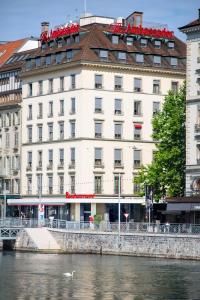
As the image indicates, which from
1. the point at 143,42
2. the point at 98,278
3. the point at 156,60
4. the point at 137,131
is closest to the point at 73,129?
the point at 137,131

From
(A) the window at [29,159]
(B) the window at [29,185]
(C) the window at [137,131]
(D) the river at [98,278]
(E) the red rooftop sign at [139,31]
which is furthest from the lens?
(A) the window at [29,159]

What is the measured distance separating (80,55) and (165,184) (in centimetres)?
2306

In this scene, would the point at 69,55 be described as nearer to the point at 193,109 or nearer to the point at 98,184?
the point at 98,184

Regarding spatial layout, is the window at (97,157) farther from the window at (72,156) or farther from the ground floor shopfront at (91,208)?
the ground floor shopfront at (91,208)

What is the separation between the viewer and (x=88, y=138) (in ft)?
451

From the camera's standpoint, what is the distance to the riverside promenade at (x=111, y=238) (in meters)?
100

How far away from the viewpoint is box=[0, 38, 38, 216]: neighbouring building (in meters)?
150

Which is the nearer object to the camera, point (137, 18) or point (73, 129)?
point (73, 129)

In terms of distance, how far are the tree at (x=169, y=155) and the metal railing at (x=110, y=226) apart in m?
10.7

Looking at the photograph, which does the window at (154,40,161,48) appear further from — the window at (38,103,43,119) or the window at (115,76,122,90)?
the window at (38,103,43,119)

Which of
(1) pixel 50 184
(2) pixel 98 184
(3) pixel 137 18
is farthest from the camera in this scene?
(3) pixel 137 18

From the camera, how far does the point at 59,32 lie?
143875 mm

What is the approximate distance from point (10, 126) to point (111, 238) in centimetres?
4655

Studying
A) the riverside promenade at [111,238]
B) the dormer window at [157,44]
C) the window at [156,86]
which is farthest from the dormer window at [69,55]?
the riverside promenade at [111,238]
